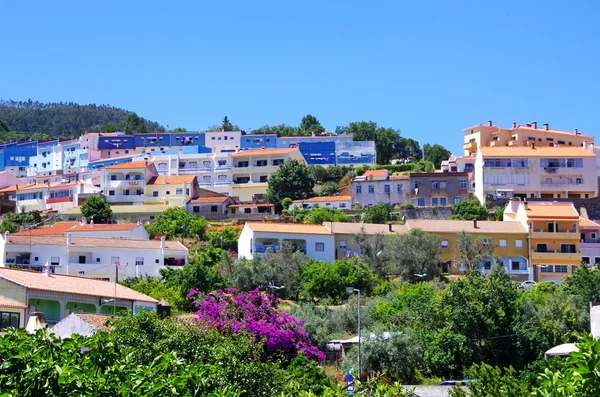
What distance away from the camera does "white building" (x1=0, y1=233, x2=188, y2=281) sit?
195ft

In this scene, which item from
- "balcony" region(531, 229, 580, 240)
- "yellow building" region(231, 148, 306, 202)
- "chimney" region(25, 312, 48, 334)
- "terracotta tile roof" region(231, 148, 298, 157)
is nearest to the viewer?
"chimney" region(25, 312, 48, 334)

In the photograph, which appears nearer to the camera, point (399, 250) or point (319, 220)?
point (399, 250)

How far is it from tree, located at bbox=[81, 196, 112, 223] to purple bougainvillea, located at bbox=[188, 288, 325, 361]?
3713 cm

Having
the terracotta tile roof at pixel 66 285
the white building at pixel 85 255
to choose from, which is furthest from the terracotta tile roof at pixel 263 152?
the terracotta tile roof at pixel 66 285

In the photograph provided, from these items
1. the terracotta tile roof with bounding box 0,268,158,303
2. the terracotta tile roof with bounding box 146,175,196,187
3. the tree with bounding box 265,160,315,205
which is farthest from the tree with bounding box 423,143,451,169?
the terracotta tile roof with bounding box 0,268,158,303

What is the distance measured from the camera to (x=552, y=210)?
6612 cm

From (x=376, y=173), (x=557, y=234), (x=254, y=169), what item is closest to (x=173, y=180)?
(x=254, y=169)

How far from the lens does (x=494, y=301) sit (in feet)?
139

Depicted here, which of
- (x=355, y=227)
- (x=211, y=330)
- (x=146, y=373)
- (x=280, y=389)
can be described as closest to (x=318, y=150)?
(x=355, y=227)

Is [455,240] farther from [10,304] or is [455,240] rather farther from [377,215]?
[10,304]

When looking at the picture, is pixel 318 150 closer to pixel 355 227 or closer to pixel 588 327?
pixel 355 227

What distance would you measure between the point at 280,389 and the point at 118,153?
9027 centimetres

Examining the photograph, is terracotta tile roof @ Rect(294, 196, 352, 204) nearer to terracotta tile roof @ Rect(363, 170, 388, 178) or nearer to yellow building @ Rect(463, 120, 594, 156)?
terracotta tile roof @ Rect(363, 170, 388, 178)

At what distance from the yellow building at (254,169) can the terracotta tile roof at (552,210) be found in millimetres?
28064
